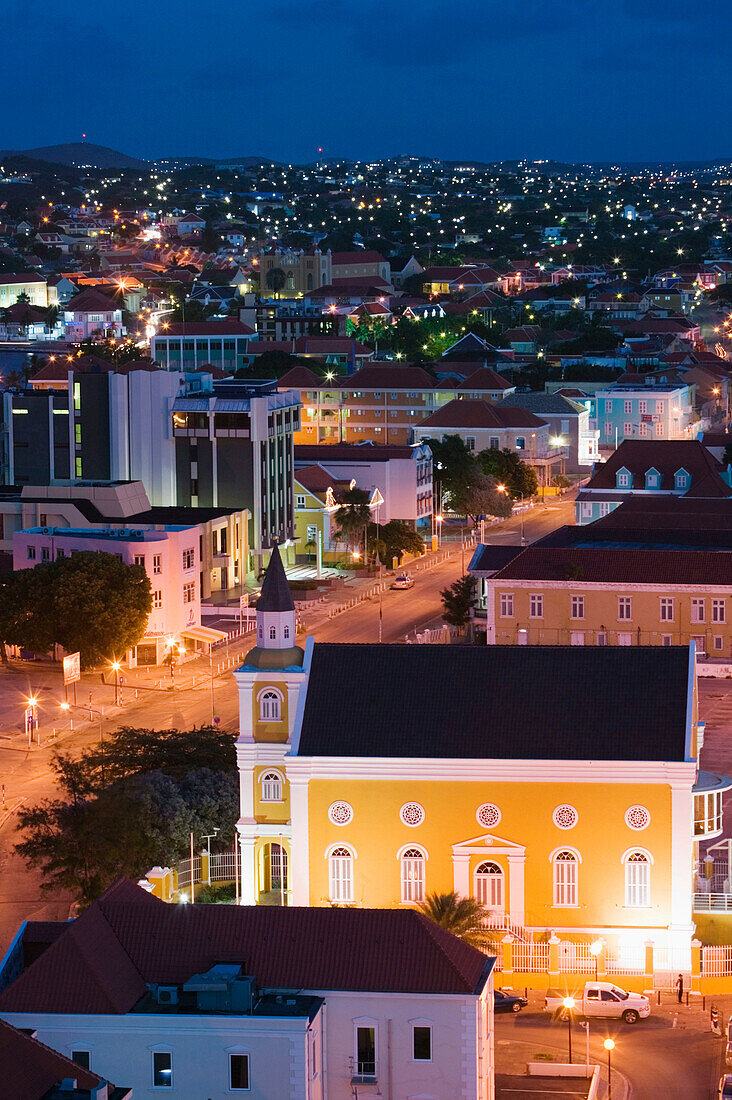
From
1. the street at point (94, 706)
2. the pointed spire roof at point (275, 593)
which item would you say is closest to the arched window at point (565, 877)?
the pointed spire roof at point (275, 593)

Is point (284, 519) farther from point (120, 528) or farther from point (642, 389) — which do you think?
point (642, 389)

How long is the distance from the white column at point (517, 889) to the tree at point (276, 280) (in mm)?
144996

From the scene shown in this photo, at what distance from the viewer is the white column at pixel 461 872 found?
36.8 meters

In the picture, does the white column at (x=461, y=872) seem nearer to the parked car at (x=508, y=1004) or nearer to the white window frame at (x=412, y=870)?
the white window frame at (x=412, y=870)

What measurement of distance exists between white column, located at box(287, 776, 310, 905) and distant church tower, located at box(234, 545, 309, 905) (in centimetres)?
34

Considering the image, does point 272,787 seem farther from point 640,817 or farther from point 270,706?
point 640,817

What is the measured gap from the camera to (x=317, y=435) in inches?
4326

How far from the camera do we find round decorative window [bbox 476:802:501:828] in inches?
1448

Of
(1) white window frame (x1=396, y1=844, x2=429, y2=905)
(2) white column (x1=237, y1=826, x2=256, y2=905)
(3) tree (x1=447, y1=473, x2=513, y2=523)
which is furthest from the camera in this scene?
(3) tree (x1=447, y1=473, x2=513, y2=523)

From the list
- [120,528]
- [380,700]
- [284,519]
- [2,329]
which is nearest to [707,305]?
[2,329]

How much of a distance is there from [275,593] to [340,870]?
5165mm

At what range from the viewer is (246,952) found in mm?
29766

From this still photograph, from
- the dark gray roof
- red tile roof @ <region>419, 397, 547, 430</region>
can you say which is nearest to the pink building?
the dark gray roof

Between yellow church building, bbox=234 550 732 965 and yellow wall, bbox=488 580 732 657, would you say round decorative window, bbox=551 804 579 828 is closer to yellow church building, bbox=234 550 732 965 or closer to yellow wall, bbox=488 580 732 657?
yellow church building, bbox=234 550 732 965
